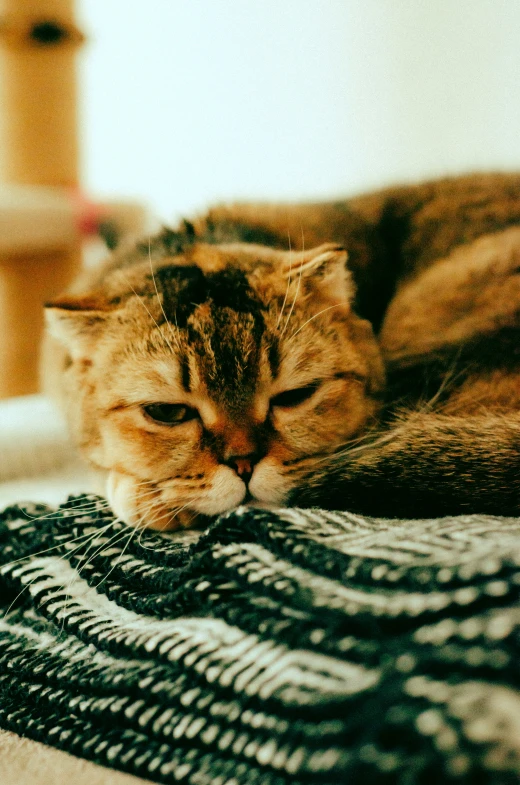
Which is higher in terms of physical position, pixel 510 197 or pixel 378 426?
pixel 510 197

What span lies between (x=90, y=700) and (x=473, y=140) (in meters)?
2.72

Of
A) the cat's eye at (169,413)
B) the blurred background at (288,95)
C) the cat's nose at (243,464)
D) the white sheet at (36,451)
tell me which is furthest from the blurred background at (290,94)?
the cat's nose at (243,464)

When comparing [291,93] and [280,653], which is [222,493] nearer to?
[280,653]

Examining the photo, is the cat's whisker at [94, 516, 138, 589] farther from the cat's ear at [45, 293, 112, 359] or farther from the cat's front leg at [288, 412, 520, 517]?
the cat's ear at [45, 293, 112, 359]

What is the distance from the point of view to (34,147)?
1955mm

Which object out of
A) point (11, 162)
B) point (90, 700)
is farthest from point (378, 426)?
point (11, 162)

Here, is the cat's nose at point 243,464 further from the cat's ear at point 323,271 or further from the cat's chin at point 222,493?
the cat's ear at point 323,271

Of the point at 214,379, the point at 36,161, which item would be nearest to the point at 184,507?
the point at 214,379

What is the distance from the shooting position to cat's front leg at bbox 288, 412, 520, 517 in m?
0.74

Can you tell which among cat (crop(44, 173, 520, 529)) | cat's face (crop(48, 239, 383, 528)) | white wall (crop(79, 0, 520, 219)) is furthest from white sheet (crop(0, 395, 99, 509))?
white wall (crop(79, 0, 520, 219))

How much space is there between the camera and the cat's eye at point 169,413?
0.92 metres

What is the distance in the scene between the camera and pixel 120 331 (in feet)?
3.17

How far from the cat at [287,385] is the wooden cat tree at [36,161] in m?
0.76

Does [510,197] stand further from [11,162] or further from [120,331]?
[11,162]
